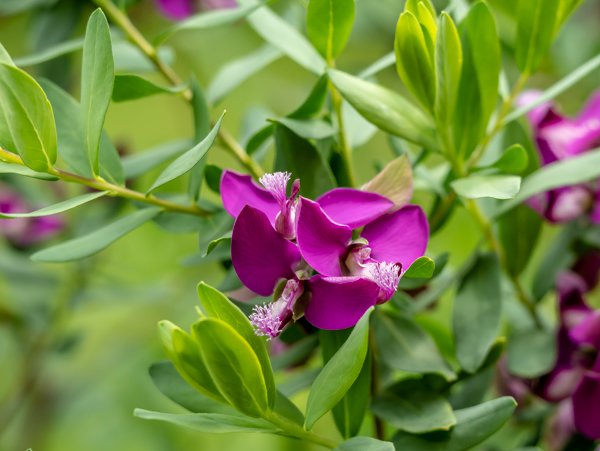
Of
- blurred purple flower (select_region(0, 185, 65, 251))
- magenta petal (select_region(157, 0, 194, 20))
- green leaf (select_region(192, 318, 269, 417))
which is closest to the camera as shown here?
green leaf (select_region(192, 318, 269, 417))

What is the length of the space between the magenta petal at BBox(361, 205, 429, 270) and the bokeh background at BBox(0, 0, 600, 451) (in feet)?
1.43

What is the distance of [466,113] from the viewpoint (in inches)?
18.4

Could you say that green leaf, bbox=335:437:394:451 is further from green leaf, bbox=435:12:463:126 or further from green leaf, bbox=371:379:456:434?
green leaf, bbox=435:12:463:126

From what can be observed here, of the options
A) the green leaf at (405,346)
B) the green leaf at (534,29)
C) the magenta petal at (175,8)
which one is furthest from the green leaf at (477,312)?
the magenta petal at (175,8)

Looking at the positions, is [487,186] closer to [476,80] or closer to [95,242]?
[476,80]

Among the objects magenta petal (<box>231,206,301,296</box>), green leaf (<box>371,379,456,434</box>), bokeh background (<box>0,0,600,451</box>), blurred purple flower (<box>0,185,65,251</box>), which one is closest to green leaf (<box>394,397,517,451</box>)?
green leaf (<box>371,379,456,434</box>)

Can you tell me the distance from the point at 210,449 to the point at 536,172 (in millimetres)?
801

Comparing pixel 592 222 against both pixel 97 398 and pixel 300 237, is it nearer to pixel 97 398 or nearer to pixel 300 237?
pixel 300 237

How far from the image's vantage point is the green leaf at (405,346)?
448mm

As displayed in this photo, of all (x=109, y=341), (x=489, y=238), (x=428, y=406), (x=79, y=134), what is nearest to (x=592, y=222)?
(x=489, y=238)

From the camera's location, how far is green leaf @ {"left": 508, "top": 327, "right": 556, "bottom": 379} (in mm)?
517

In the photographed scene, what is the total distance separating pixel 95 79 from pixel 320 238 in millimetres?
123

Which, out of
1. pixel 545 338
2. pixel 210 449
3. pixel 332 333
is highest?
pixel 332 333

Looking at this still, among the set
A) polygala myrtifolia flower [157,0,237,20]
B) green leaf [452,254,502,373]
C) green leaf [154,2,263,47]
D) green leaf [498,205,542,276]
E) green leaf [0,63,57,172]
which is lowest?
green leaf [498,205,542,276]
